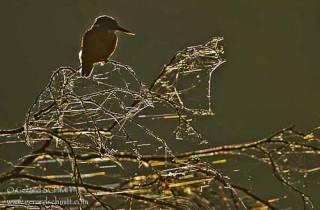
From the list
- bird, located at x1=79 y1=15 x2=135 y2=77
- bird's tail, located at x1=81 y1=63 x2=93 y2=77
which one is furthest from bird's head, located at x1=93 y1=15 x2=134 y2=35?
bird's tail, located at x1=81 y1=63 x2=93 y2=77

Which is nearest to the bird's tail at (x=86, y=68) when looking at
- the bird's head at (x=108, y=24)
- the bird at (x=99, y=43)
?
the bird at (x=99, y=43)

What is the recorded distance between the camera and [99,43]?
1439 mm

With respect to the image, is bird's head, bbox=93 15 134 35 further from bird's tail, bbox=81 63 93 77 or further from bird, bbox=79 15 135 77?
bird's tail, bbox=81 63 93 77

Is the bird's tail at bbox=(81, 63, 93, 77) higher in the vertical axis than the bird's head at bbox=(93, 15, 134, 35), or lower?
lower

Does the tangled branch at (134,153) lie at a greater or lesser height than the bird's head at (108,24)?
lesser

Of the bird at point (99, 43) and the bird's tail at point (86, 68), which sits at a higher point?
the bird at point (99, 43)

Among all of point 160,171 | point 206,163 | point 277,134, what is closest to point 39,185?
point 160,171

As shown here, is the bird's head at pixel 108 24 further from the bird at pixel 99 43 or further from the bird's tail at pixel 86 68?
the bird's tail at pixel 86 68

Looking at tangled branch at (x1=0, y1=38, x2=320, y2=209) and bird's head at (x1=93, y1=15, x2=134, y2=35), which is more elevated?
bird's head at (x1=93, y1=15, x2=134, y2=35)

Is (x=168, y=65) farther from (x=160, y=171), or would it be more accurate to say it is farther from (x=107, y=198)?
(x=107, y=198)

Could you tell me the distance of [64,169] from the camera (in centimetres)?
168

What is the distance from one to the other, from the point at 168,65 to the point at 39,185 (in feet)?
1.36

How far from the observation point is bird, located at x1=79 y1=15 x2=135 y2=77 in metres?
1.42

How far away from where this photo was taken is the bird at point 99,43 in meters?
1.42
